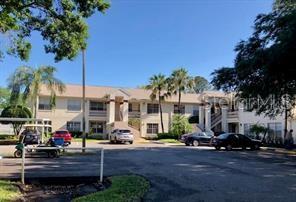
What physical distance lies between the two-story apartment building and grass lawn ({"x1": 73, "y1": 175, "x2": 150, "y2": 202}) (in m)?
39.8

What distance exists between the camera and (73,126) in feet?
185

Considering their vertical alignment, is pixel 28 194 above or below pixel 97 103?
below

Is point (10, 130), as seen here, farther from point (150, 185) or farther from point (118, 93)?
point (150, 185)

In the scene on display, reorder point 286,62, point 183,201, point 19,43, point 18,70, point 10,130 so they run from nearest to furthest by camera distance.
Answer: point 183,201 < point 19,43 < point 286,62 < point 18,70 < point 10,130

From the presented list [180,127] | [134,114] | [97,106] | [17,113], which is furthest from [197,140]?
[17,113]

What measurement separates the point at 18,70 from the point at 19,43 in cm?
2790

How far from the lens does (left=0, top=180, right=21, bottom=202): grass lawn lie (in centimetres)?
1135

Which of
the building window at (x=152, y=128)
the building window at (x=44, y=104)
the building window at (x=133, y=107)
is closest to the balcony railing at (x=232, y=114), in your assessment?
the building window at (x=152, y=128)

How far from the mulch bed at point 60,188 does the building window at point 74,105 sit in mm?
42073

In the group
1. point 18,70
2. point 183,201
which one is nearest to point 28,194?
point 183,201

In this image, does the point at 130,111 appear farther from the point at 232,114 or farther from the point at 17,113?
the point at 17,113

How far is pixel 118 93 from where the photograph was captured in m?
57.6

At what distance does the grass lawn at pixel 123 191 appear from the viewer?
10691 mm

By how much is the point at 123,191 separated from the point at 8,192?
353 cm
